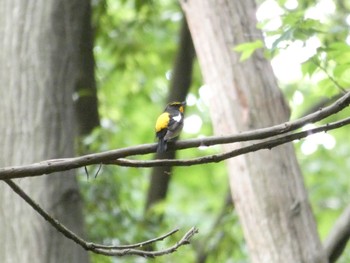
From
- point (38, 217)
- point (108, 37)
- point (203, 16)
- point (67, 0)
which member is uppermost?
point (108, 37)

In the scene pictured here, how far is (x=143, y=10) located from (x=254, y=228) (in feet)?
12.0

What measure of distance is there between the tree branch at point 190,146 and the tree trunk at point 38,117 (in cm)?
203

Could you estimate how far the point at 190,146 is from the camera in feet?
7.68

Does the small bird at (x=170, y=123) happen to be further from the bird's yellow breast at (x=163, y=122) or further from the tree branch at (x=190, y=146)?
the tree branch at (x=190, y=146)

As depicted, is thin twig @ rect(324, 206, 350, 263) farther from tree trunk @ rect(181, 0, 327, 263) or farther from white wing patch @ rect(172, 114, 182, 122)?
white wing patch @ rect(172, 114, 182, 122)

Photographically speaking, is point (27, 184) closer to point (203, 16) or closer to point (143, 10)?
point (203, 16)

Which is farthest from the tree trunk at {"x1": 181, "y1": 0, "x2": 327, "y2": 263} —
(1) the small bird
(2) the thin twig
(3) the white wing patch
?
(3) the white wing patch

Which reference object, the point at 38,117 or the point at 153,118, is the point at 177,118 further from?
the point at 153,118

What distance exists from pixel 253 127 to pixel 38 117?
3.97 ft

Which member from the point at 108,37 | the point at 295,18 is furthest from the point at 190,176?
the point at 295,18

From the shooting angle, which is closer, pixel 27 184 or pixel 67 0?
pixel 27 184

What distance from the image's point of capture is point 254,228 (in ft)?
14.1

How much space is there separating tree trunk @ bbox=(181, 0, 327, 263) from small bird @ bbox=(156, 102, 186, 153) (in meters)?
1.14

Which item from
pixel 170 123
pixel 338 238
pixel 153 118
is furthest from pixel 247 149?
pixel 153 118
